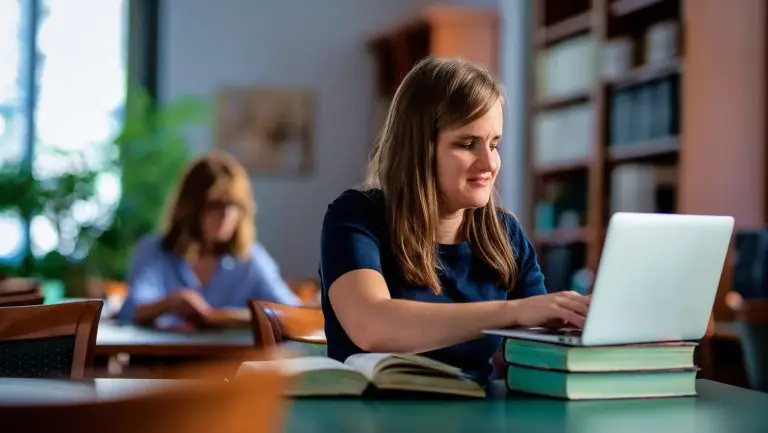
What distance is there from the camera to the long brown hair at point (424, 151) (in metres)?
2.00

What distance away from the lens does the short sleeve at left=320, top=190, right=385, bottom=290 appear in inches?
76.7

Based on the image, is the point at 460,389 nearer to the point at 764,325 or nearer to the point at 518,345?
the point at 518,345

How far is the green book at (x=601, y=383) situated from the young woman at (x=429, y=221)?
0.20 metres

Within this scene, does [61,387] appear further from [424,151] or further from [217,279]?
[217,279]

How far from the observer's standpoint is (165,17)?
8859 millimetres

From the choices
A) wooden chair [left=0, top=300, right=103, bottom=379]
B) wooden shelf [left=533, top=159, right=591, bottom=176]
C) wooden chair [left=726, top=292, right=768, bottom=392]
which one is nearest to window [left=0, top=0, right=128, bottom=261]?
wooden shelf [left=533, top=159, right=591, bottom=176]

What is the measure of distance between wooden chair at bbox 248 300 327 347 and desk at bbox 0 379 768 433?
2.01ft

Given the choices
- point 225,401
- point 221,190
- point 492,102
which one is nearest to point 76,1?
point 221,190

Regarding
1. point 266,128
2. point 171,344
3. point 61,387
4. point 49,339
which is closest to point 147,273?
point 171,344

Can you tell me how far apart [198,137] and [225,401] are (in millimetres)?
8176

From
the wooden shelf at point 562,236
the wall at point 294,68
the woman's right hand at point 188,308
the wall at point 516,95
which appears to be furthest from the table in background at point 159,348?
the wall at point 294,68

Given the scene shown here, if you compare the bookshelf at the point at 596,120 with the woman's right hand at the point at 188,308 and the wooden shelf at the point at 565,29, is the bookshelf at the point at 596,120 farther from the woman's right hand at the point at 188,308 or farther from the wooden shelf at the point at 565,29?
the woman's right hand at the point at 188,308

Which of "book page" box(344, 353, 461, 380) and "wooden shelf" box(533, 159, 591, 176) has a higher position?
"wooden shelf" box(533, 159, 591, 176)

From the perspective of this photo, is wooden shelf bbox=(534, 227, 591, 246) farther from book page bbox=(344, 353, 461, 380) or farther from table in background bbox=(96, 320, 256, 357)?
book page bbox=(344, 353, 461, 380)
